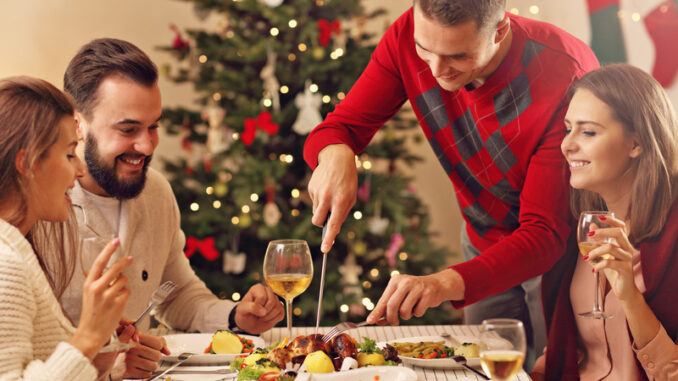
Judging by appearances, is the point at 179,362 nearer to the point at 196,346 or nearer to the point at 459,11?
the point at 196,346

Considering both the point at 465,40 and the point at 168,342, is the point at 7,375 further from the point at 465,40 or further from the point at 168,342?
the point at 465,40

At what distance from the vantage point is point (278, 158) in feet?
11.7

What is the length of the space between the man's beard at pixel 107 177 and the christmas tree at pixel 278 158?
1401 mm

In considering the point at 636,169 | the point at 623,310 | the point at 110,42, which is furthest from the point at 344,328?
the point at 110,42

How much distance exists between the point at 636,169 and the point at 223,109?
7.93 ft

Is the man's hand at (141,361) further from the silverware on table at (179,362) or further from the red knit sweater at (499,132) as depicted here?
the red knit sweater at (499,132)

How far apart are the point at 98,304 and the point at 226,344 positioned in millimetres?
504

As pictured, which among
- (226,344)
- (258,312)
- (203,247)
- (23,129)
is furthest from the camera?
(203,247)

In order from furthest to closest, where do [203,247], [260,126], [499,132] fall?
[203,247] < [260,126] < [499,132]

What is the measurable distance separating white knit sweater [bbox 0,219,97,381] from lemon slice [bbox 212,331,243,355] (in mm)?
452

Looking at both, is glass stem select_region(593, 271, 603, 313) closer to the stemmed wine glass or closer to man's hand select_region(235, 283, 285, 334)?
the stemmed wine glass

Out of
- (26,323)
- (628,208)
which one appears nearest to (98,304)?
(26,323)

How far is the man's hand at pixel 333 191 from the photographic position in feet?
5.35

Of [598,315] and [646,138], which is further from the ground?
[646,138]
